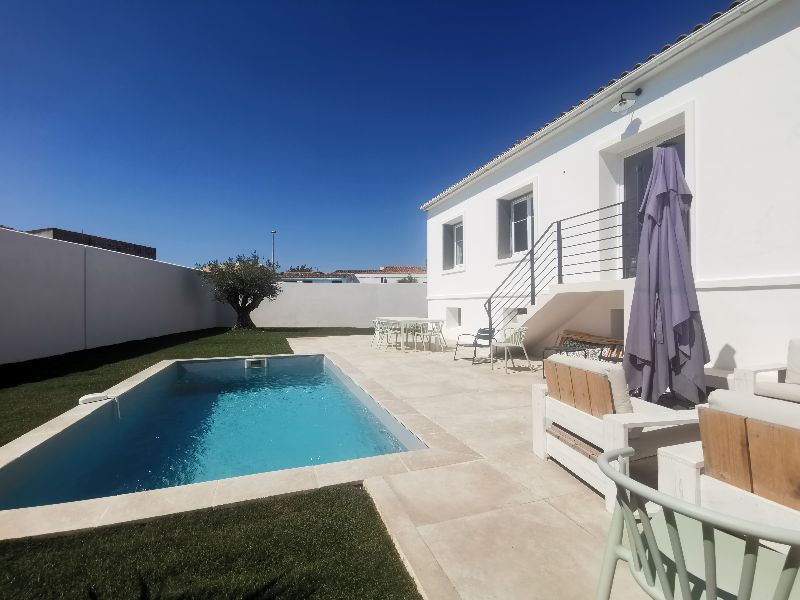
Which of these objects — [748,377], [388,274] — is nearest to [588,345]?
[748,377]

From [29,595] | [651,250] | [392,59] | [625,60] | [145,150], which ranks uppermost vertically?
[392,59]

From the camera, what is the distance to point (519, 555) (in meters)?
2.18

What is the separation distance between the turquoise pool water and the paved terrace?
628mm

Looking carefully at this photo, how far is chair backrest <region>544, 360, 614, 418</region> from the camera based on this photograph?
2850 mm

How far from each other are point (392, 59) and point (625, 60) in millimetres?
7211

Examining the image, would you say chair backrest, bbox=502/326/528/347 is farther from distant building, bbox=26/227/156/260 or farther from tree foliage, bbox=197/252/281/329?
distant building, bbox=26/227/156/260

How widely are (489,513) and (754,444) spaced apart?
5.08ft

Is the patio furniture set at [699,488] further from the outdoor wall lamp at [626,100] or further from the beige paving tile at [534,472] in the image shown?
the outdoor wall lamp at [626,100]

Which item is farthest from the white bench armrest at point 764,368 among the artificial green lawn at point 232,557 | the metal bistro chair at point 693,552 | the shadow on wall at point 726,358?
the artificial green lawn at point 232,557

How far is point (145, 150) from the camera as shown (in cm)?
1623

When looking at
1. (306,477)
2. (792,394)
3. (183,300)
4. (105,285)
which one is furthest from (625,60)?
(183,300)

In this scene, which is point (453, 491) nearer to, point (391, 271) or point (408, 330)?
point (408, 330)

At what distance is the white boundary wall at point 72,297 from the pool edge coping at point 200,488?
20.7 ft

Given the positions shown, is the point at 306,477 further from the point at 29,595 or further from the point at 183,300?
the point at 183,300
